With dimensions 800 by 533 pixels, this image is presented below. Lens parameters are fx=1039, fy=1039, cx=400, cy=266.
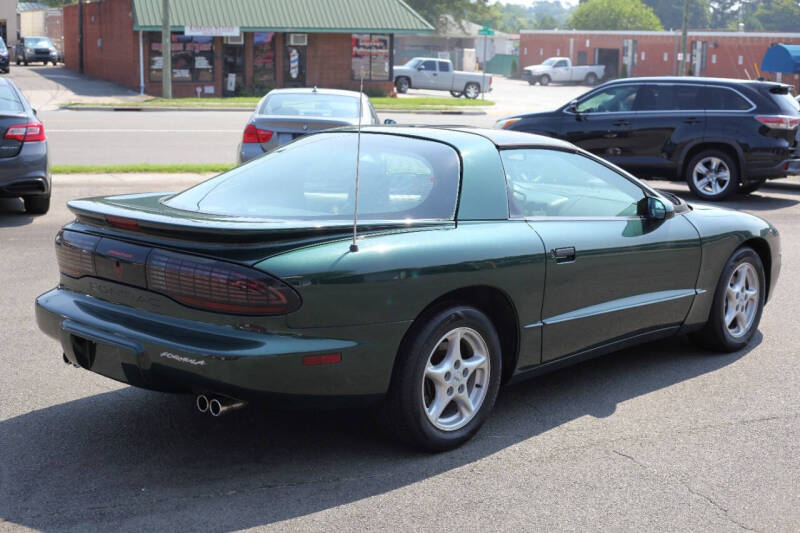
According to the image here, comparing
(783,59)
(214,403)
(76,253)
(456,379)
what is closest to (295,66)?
(783,59)

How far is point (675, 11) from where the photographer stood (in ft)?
513

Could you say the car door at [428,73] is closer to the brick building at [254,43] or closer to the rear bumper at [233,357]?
the brick building at [254,43]

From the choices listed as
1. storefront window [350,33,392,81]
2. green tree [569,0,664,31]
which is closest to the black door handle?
storefront window [350,33,392,81]

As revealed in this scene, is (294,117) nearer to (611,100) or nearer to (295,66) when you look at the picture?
(611,100)

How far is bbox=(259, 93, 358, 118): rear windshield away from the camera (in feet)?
43.5

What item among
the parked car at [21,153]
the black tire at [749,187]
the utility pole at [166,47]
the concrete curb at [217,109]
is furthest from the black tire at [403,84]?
the parked car at [21,153]

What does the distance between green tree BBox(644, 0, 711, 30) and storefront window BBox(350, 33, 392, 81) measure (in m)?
120

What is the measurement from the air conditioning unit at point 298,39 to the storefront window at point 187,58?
3.37m

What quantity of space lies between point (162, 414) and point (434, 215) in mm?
1724

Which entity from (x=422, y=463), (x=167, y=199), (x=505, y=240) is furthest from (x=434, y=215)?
(x=167, y=199)

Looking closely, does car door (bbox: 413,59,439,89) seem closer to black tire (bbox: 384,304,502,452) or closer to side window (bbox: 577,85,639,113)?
side window (bbox: 577,85,639,113)

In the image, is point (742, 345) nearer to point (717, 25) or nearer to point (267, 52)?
point (267, 52)

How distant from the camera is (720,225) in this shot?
639 centimetres

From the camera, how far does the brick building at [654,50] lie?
216 ft
